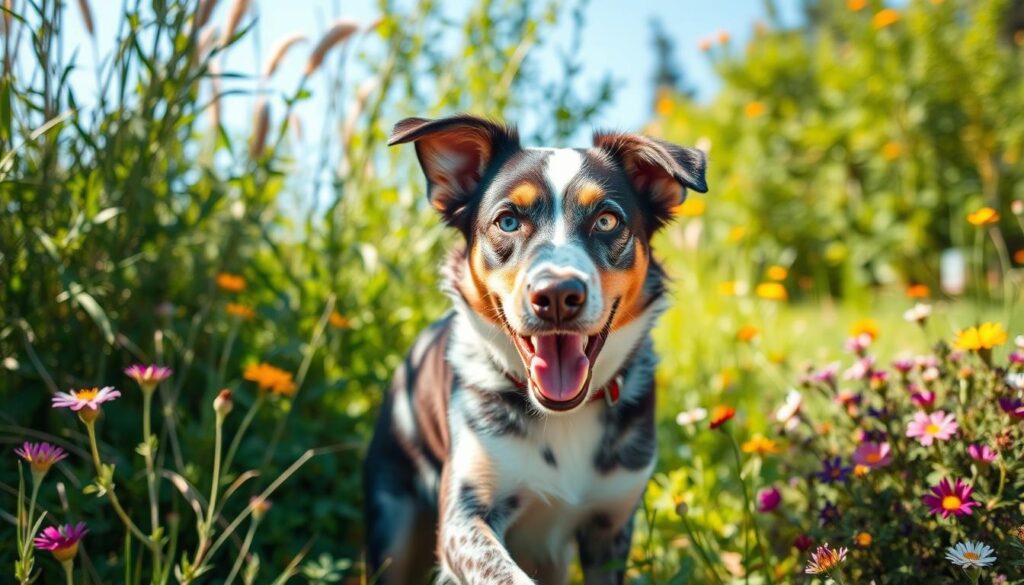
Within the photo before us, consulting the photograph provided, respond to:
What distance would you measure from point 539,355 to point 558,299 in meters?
0.22

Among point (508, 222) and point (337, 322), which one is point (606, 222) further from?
Answer: point (337, 322)

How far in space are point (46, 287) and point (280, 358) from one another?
0.85 meters

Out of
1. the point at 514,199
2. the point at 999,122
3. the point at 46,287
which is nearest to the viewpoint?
the point at 514,199

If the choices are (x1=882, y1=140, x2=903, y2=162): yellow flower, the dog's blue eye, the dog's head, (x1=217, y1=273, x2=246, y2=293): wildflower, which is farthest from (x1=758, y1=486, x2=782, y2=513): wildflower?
(x1=882, y1=140, x2=903, y2=162): yellow flower

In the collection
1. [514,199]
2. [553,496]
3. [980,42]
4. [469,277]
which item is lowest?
[980,42]

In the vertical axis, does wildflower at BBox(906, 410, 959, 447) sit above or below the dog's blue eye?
below

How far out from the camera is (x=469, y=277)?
92.9 inches

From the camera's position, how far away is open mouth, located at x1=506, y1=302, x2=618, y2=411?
2031mm

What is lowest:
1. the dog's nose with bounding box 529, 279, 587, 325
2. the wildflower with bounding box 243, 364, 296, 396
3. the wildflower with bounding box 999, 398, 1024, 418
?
the wildflower with bounding box 999, 398, 1024, 418

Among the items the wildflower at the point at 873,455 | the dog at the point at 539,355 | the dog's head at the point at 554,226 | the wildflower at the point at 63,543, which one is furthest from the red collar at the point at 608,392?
the wildflower at the point at 63,543

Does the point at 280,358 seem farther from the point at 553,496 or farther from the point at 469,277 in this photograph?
the point at 553,496

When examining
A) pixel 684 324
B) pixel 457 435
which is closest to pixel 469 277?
pixel 457 435

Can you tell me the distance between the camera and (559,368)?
Answer: 2.08 metres

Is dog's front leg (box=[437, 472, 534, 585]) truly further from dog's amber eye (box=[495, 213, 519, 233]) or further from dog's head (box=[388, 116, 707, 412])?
dog's amber eye (box=[495, 213, 519, 233])
